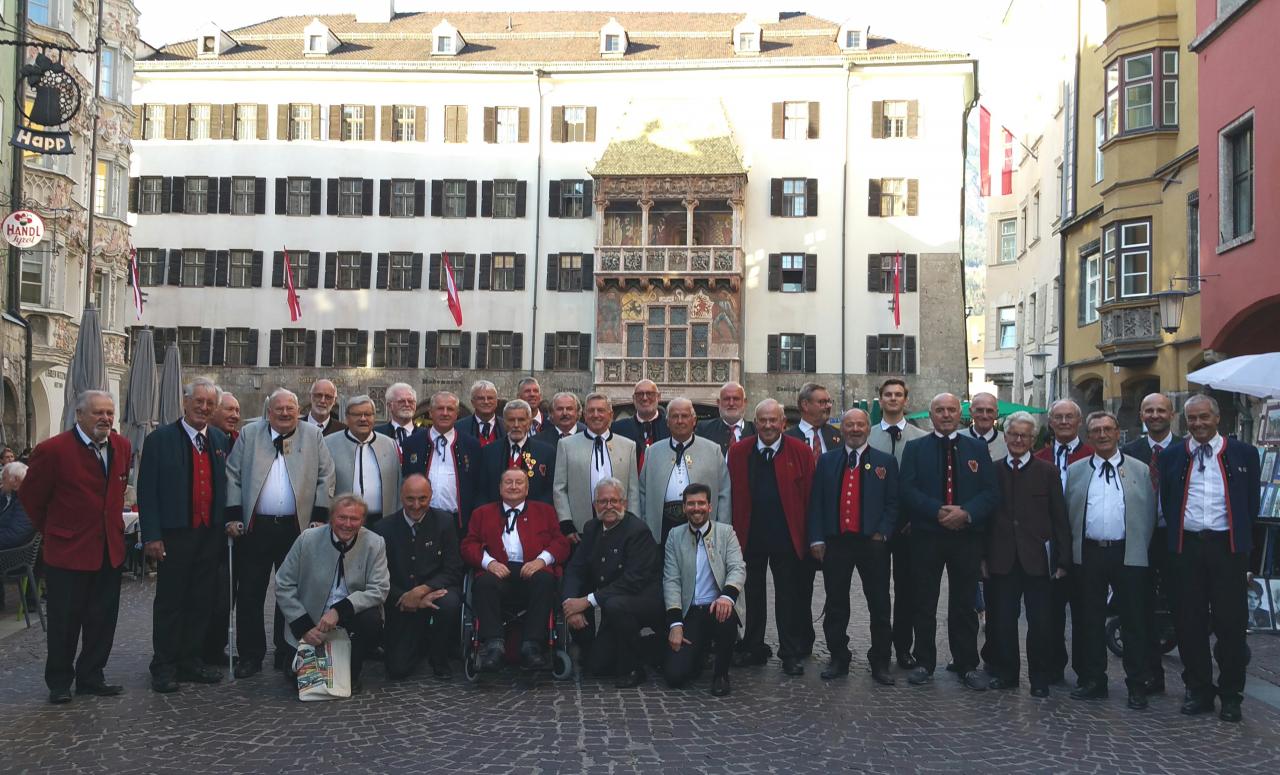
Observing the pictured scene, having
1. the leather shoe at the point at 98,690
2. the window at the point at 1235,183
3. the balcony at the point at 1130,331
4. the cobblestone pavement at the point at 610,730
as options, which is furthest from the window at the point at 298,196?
the leather shoe at the point at 98,690

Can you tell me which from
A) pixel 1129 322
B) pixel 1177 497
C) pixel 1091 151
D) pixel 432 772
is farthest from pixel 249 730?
Answer: pixel 1091 151

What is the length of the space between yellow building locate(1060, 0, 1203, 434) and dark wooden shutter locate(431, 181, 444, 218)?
23392mm

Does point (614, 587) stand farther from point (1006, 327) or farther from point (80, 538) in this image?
point (1006, 327)

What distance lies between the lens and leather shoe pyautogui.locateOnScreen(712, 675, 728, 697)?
8.91 metres

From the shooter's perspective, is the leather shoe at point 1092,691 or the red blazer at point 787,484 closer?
the leather shoe at point 1092,691

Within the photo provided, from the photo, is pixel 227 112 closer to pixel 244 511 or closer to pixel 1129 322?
pixel 1129 322

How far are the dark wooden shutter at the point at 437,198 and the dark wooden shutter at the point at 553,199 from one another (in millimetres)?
3688

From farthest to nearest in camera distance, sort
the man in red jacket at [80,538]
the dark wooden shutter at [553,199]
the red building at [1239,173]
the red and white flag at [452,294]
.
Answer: the dark wooden shutter at [553,199], the red and white flag at [452,294], the red building at [1239,173], the man in red jacket at [80,538]

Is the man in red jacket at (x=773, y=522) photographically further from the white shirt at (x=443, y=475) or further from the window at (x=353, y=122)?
the window at (x=353, y=122)

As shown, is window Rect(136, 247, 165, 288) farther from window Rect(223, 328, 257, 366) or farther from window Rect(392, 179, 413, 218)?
window Rect(392, 179, 413, 218)

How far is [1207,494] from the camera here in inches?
348

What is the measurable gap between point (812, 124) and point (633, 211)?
268 inches

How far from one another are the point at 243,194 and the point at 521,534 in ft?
127

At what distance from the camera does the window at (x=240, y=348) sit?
45062 millimetres
